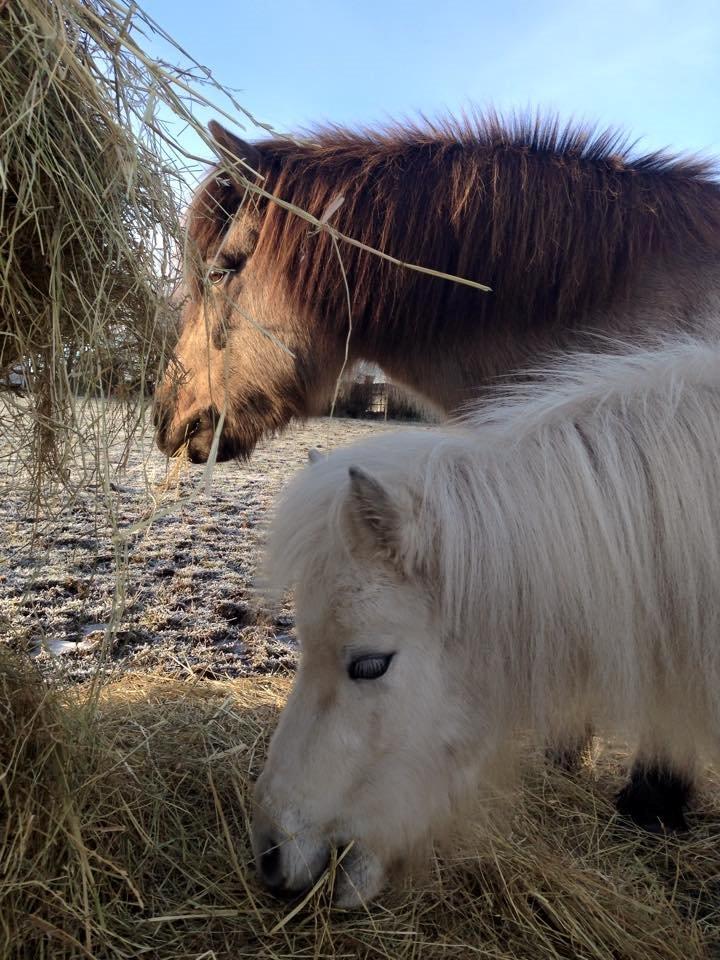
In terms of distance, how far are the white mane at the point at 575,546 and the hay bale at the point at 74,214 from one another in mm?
627

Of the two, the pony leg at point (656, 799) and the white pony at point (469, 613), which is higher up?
the white pony at point (469, 613)

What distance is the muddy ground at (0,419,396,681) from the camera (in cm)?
276

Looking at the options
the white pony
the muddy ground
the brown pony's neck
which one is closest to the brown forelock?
the brown pony's neck

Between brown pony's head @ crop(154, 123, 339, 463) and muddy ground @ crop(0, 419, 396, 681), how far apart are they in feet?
0.98

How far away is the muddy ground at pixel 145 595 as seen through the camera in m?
2.76

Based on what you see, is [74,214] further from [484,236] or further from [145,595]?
[145,595]

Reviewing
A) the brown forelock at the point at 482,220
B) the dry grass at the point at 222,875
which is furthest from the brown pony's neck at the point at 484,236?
the dry grass at the point at 222,875

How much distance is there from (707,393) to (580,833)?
154 centimetres

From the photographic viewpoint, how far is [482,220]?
101 inches

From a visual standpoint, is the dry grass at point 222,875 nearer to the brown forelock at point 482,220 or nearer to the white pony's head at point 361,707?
the white pony's head at point 361,707

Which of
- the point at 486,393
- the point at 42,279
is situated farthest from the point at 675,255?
the point at 42,279

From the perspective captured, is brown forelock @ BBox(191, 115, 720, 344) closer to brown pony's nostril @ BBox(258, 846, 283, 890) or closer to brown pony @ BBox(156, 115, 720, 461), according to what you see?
brown pony @ BBox(156, 115, 720, 461)

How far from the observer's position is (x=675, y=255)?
8.36 ft

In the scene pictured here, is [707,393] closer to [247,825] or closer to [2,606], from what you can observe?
[247,825]
